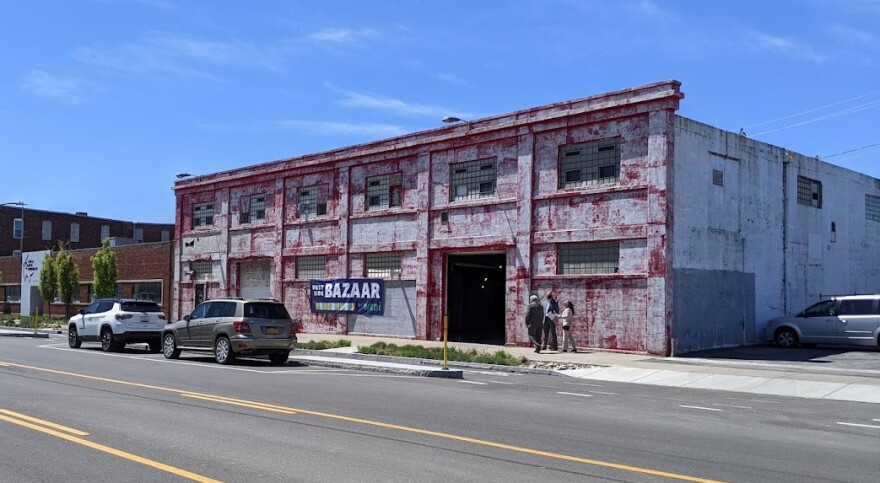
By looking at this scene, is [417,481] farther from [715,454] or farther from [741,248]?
[741,248]

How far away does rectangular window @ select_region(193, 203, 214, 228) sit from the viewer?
4031 centimetres

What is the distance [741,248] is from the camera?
2581 centimetres

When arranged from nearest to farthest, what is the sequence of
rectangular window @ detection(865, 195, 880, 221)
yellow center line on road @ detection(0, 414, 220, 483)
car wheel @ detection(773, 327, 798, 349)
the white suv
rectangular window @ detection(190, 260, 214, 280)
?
1. yellow center line on road @ detection(0, 414, 220, 483)
2. the white suv
3. car wheel @ detection(773, 327, 798, 349)
4. rectangular window @ detection(865, 195, 880, 221)
5. rectangular window @ detection(190, 260, 214, 280)

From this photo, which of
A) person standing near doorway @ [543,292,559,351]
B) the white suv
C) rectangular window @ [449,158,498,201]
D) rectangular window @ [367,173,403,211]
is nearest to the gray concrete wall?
person standing near doorway @ [543,292,559,351]

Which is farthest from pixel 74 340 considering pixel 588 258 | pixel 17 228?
pixel 17 228

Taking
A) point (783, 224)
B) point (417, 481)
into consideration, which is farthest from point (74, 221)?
point (417, 481)

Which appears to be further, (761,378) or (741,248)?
(741,248)

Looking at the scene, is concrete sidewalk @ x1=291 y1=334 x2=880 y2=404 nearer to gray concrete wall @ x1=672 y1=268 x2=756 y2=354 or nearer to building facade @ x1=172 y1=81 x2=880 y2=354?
gray concrete wall @ x1=672 y1=268 x2=756 y2=354

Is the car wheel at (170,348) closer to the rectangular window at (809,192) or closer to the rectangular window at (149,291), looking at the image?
the rectangular window at (149,291)

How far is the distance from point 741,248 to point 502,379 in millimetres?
11539

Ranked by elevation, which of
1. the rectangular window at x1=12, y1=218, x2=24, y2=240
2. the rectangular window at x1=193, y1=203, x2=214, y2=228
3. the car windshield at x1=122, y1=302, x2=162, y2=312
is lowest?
the car windshield at x1=122, y1=302, x2=162, y2=312

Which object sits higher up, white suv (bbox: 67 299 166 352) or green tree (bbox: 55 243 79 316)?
green tree (bbox: 55 243 79 316)

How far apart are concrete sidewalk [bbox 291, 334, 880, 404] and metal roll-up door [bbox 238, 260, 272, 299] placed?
1272 cm

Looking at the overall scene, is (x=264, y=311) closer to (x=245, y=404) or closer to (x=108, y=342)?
(x=108, y=342)
